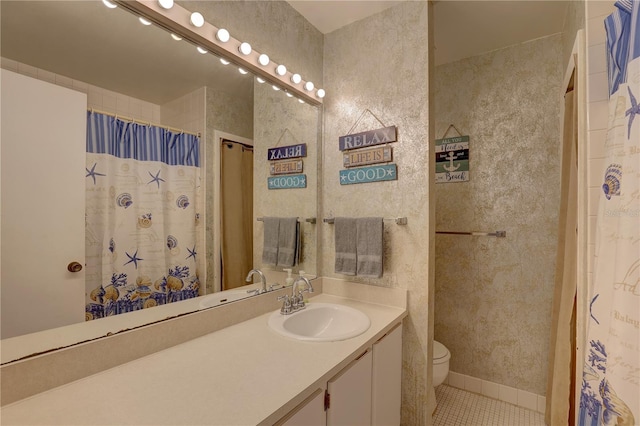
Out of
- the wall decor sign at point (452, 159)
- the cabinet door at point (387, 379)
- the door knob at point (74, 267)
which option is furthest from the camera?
the wall decor sign at point (452, 159)

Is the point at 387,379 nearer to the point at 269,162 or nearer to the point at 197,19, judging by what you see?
the point at 269,162

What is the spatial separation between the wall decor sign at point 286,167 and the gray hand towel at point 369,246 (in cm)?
49

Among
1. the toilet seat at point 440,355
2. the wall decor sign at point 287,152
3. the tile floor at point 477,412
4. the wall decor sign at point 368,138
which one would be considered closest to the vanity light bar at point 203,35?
the wall decor sign at point 287,152

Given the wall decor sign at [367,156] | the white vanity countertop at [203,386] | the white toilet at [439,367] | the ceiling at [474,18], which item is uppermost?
the ceiling at [474,18]

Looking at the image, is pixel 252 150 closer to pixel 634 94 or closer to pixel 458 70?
pixel 634 94

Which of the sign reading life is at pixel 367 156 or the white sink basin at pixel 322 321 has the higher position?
the sign reading life is at pixel 367 156

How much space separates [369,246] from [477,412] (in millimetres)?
1414

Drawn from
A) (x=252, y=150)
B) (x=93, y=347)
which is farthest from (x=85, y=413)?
(x=252, y=150)

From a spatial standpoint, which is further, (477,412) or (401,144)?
(477,412)

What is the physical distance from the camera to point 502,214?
6.57ft

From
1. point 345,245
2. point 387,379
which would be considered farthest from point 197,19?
point 387,379

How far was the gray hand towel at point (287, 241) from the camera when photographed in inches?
64.2

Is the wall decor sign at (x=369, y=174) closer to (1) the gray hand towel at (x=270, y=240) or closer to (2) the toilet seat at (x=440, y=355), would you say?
(1) the gray hand towel at (x=270, y=240)

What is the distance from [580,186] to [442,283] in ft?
4.12
